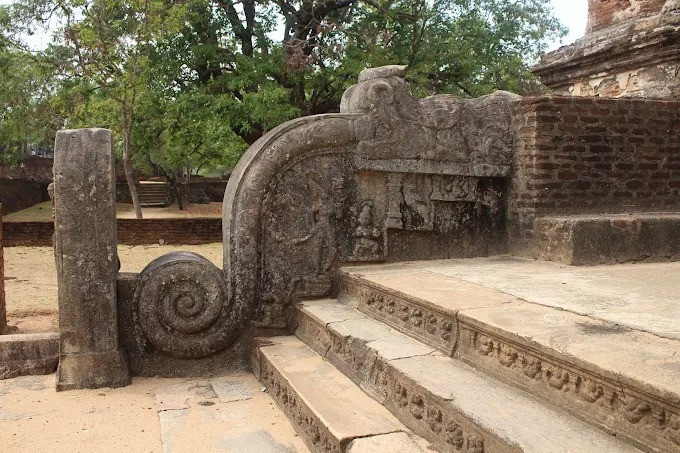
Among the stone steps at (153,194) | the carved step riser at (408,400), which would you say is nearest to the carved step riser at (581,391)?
the carved step riser at (408,400)

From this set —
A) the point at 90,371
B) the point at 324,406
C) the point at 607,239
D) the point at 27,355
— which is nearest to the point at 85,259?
the point at 90,371

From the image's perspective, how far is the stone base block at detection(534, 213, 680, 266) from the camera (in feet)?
14.0

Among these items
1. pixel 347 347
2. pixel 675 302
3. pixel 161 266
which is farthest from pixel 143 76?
pixel 675 302

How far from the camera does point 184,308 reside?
13.2 feet

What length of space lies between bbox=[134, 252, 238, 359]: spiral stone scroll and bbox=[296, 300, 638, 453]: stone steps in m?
0.88

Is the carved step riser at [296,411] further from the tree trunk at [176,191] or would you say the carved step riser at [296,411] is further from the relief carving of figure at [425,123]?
the tree trunk at [176,191]

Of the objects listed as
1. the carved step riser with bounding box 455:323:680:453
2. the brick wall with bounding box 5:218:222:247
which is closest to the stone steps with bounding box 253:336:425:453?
the carved step riser with bounding box 455:323:680:453

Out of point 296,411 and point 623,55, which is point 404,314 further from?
point 623,55

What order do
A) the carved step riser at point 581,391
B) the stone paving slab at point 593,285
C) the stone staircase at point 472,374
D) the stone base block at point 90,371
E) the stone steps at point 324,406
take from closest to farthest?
the carved step riser at point 581,391 → the stone staircase at point 472,374 → the stone steps at point 324,406 → the stone paving slab at point 593,285 → the stone base block at point 90,371

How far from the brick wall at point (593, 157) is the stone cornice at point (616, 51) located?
1.28 m

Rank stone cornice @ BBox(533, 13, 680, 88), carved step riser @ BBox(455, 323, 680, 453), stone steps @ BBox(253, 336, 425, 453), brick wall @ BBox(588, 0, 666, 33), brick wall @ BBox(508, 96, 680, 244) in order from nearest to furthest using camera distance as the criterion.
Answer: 1. carved step riser @ BBox(455, 323, 680, 453)
2. stone steps @ BBox(253, 336, 425, 453)
3. brick wall @ BBox(508, 96, 680, 244)
4. stone cornice @ BBox(533, 13, 680, 88)
5. brick wall @ BBox(588, 0, 666, 33)

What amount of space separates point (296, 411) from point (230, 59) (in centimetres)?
1130

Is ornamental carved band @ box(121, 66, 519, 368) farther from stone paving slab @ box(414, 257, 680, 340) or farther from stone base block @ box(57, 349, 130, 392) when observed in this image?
stone paving slab @ box(414, 257, 680, 340)

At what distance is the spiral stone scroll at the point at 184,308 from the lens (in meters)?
3.99
